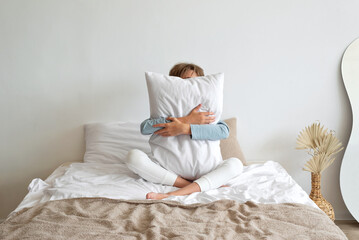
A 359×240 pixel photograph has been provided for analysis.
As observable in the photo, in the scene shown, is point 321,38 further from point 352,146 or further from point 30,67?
point 30,67

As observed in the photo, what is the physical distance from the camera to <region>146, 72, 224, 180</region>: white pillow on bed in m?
1.76

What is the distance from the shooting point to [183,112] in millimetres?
1813

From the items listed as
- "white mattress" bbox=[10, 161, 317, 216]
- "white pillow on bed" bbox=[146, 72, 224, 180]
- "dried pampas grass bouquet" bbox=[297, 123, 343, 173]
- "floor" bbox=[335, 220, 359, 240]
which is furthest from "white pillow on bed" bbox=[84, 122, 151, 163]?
"floor" bbox=[335, 220, 359, 240]

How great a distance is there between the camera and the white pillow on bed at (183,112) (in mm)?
1758

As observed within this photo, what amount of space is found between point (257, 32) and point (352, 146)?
3.17 ft

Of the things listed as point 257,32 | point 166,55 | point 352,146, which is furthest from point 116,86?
point 352,146

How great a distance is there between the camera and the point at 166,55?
2.26 metres

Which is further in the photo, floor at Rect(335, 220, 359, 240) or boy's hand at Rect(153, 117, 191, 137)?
floor at Rect(335, 220, 359, 240)

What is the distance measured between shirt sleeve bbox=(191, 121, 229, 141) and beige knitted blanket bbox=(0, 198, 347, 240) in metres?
0.44

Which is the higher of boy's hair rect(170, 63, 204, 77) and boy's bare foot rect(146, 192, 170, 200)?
boy's hair rect(170, 63, 204, 77)

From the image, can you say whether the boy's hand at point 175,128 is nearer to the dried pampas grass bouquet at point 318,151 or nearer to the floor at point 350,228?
the dried pampas grass bouquet at point 318,151

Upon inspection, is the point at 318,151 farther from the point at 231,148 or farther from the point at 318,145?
the point at 231,148

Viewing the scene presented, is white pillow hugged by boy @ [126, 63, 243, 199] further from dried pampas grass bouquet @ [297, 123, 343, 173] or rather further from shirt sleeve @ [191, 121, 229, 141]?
dried pampas grass bouquet @ [297, 123, 343, 173]

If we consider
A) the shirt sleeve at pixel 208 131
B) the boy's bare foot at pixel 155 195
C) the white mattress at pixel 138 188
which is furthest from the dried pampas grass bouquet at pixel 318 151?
the boy's bare foot at pixel 155 195
